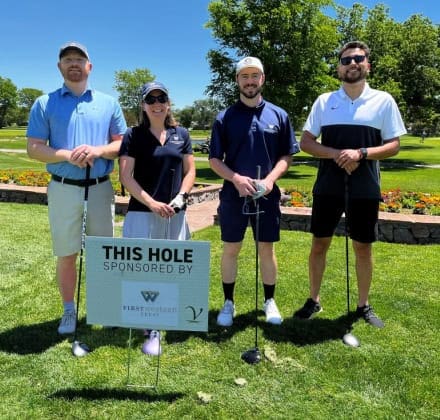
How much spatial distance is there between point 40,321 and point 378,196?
9.79 ft

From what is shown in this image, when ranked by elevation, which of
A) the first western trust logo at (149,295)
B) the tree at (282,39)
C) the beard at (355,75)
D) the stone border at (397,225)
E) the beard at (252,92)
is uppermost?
the tree at (282,39)

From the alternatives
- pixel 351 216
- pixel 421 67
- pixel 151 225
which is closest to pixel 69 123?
pixel 151 225

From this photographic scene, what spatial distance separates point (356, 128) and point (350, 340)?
161 cm

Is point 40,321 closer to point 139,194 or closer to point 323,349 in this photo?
point 139,194

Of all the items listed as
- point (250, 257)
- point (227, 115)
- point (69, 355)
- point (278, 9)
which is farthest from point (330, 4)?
point (69, 355)

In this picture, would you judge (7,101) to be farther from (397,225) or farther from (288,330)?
(288,330)

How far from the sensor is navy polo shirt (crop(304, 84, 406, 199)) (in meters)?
3.43

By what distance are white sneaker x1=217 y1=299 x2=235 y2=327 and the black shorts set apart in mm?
939

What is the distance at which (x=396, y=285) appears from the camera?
4.75 m

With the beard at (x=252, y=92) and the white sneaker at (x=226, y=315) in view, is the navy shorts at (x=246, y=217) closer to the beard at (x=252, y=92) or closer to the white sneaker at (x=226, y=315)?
the white sneaker at (x=226, y=315)

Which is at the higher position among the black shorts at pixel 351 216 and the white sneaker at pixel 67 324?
the black shorts at pixel 351 216

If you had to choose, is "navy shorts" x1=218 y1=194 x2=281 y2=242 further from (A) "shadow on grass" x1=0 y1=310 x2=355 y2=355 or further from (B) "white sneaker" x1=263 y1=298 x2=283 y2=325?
(A) "shadow on grass" x1=0 y1=310 x2=355 y2=355

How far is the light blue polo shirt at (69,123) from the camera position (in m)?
3.26

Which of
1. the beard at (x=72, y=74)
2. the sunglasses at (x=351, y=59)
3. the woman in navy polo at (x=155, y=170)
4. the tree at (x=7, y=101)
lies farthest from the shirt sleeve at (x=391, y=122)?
the tree at (x=7, y=101)
